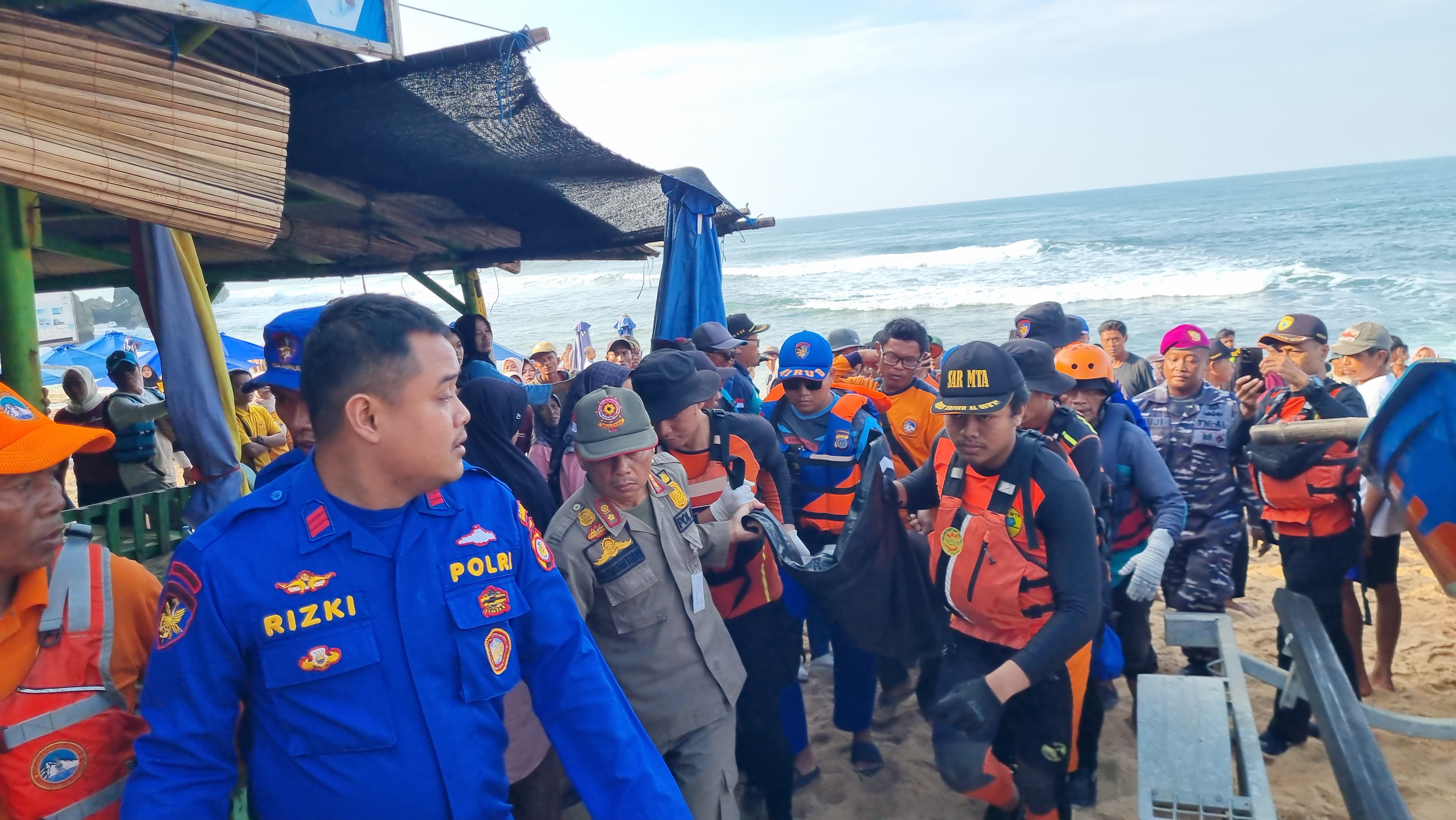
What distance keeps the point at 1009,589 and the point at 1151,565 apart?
4.21 ft

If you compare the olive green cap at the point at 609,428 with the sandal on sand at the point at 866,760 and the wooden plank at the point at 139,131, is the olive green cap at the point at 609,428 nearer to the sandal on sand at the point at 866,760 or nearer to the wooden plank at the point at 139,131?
the wooden plank at the point at 139,131

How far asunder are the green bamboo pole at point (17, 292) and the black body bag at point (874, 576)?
106 inches

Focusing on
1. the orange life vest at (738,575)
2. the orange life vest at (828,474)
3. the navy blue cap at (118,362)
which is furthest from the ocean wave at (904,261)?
the orange life vest at (738,575)

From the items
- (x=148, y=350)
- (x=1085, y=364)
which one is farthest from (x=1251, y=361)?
(x=148, y=350)

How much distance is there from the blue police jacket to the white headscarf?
697cm

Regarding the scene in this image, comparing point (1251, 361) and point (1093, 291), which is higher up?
point (1251, 361)

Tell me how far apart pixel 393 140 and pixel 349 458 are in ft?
11.4

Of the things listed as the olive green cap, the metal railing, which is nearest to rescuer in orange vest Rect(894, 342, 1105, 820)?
the olive green cap

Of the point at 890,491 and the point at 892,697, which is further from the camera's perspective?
the point at 892,697

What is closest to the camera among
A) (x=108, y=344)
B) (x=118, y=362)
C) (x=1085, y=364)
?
(x=1085, y=364)

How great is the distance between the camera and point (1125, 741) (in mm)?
4469

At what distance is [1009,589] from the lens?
116 inches

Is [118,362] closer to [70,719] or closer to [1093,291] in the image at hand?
[70,719]

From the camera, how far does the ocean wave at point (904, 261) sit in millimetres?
49625
